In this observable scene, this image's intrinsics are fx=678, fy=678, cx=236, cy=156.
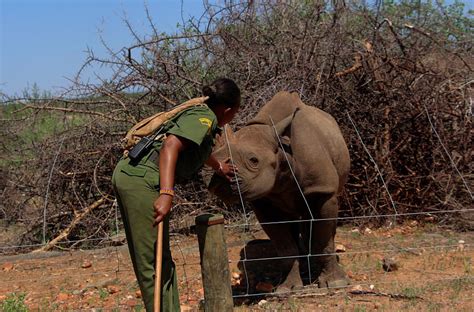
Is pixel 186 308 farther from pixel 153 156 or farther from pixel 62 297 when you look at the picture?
pixel 153 156

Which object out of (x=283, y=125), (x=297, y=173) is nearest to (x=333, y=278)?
(x=297, y=173)

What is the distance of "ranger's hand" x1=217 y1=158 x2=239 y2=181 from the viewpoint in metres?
4.95

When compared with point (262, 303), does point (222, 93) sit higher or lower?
higher

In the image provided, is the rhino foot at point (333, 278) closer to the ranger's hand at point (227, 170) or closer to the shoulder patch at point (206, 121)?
the ranger's hand at point (227, 170)

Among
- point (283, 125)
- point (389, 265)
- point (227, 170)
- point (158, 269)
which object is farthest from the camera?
point (389, 265)

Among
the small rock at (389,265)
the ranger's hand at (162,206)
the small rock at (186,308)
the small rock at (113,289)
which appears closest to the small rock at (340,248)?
the small rock at (389,265)

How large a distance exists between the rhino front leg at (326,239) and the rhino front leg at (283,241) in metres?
0.20

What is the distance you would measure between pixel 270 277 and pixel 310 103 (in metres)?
2.94

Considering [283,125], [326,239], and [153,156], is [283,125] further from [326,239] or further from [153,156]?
[153,156]

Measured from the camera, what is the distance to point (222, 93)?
4.34 metres

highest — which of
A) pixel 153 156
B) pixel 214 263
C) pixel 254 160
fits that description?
pixel 153 156

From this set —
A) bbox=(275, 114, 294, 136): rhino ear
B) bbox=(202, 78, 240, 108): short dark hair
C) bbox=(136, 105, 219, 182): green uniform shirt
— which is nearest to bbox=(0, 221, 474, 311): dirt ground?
bbox=(275, 114, 294, 136): rhino ear

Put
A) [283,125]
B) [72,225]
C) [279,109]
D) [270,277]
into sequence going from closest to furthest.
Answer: [283,125]
[279,109]
[270,277]
[72,225]

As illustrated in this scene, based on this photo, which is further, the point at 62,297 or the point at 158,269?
the point at 62,297
